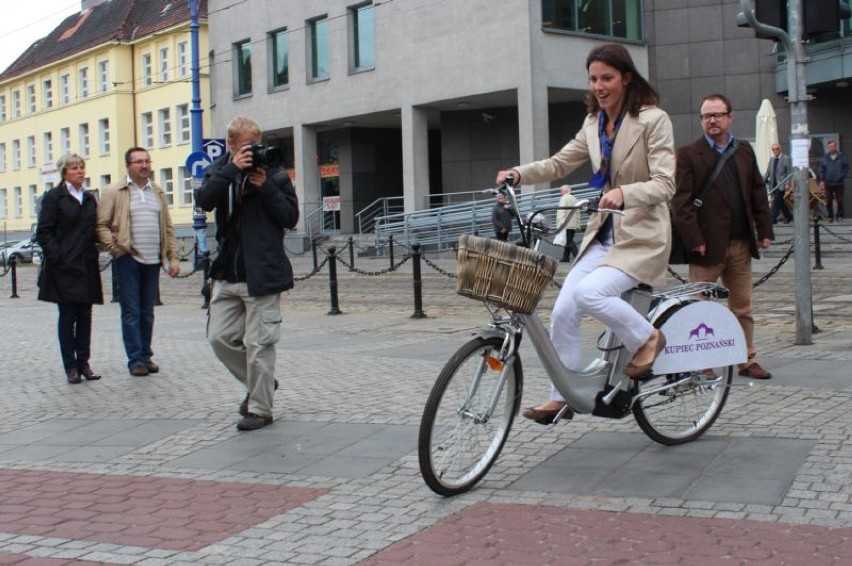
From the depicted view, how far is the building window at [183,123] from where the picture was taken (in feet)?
170

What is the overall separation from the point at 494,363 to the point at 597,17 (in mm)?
28597

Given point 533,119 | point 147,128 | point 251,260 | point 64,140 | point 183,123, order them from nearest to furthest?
point 251,260
point 533,119
point 183,123
point 147,128
point 64,140

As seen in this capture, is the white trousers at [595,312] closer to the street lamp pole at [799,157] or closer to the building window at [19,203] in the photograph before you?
the street lamp pole at [799,157]

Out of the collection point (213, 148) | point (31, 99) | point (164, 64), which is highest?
point (31, 99)

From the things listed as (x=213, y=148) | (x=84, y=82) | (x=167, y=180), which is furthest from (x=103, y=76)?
(x=213, y=148)

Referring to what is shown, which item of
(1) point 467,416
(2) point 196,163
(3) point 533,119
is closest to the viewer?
(1) point 467,416

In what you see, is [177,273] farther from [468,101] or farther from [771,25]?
[468,101]

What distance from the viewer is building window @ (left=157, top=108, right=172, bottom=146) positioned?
175ft

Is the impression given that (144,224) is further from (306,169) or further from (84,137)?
(84,137)

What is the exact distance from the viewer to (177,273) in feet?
31.1

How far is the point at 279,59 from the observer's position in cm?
3975

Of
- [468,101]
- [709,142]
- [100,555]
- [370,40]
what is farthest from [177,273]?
[370,40]

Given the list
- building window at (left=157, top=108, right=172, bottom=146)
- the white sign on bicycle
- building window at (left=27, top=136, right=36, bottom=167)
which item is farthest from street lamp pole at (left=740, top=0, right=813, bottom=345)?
building window at (left=27, top=136, right=36, bottom=167)

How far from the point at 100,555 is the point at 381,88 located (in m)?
31.5
